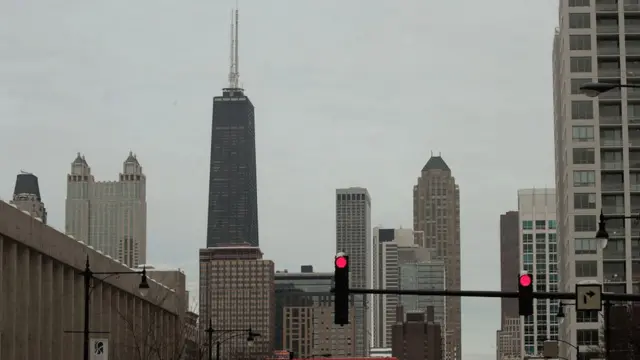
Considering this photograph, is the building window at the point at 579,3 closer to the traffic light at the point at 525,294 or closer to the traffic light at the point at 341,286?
the traffic light at the point at 525,294

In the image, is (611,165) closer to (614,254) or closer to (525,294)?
(614,254)

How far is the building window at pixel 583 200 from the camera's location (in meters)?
142

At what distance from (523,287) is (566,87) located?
114 m

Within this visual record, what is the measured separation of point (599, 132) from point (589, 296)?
11323cm

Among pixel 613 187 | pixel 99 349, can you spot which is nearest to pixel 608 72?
pixel 613 187

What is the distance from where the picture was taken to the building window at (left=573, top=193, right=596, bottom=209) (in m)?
142

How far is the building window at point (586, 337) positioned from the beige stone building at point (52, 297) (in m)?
56.2

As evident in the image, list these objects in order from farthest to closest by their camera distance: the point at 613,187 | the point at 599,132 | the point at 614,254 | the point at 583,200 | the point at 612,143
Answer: the point at 599,132 → the point at 612,143 → the point at 583,200 → the point at 613,187 → the point at 614,254

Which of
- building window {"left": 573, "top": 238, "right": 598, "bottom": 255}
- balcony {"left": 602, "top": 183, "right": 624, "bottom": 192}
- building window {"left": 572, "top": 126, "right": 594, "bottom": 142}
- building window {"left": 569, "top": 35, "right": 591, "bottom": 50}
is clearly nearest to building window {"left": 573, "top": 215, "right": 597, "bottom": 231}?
building window {"left": 573, "top": 238, "right": 598, "bottom": 255}

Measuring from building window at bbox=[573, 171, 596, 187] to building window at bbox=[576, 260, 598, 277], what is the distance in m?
7.43

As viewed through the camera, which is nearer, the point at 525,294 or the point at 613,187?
the point at 525,294

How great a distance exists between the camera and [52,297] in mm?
71438

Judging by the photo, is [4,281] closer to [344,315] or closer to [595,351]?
[344,315]

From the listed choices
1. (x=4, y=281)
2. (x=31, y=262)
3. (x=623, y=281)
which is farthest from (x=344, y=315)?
(x=623, y=281)
